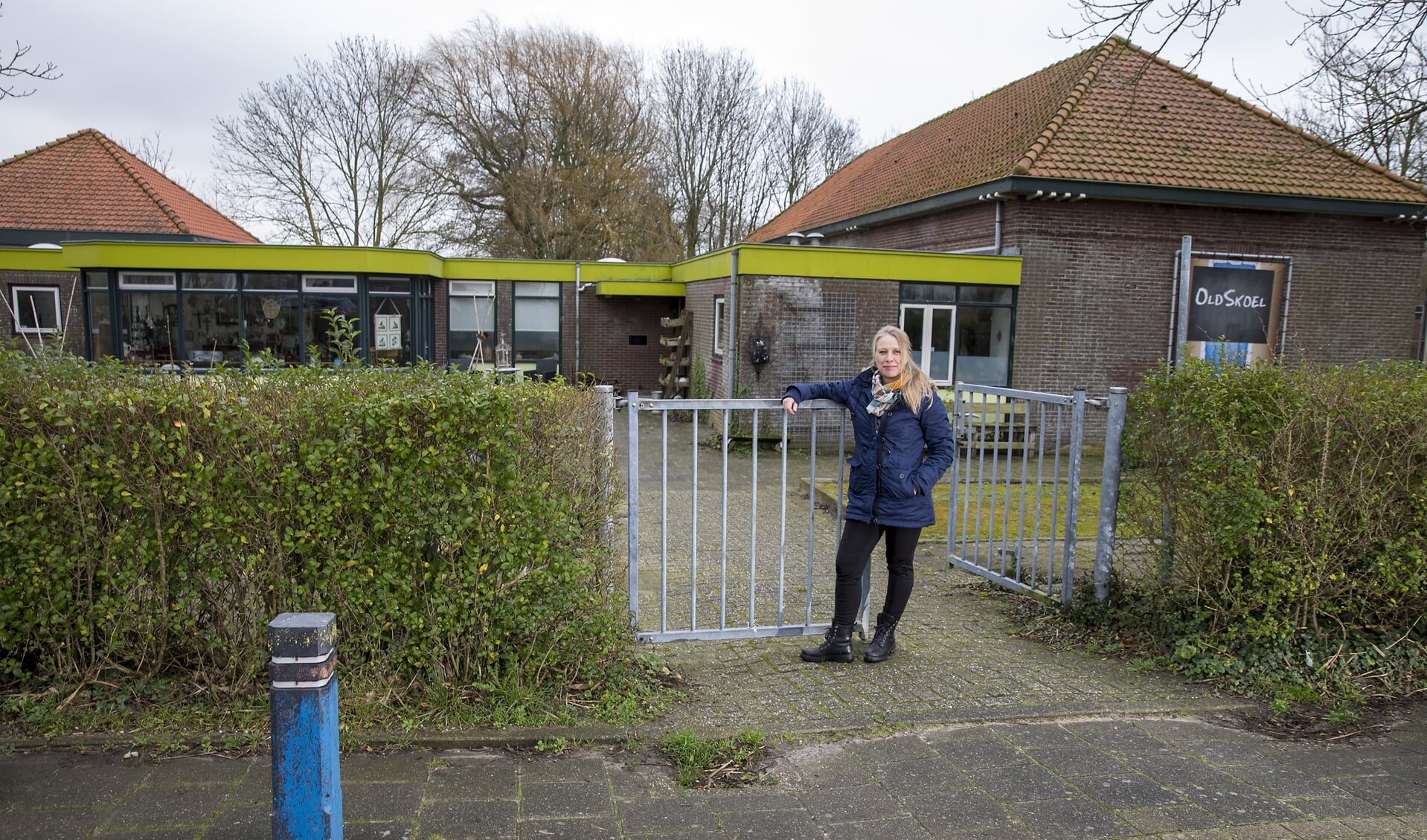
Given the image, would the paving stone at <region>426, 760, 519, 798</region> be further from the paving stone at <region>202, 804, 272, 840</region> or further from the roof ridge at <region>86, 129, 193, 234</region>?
the roof ridge at <region>86, 129, 193, 234</region>

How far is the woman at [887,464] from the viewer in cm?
461

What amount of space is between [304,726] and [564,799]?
3.53 feet

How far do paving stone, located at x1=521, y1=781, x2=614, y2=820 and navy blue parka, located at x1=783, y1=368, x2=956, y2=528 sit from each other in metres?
1.89

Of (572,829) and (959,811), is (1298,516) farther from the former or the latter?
(572,829)

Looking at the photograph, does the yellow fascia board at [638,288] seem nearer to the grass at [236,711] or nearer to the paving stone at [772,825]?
the grass at [236,711]

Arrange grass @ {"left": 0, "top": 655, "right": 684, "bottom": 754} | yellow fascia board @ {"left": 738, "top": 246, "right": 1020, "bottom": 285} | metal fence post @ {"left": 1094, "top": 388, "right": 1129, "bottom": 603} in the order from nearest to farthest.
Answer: grass @ {"left": 0, "top": 655, "right": 684, "bottom": 754} → metal fence post @ {"left": 1094, "top": 388, "right": 1129, "bottom": 603} → yellow fascia board @ {"left": 738, "top": 246, "right": 1020, "bottom": 285}

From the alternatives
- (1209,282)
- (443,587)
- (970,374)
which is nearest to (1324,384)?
(443,587)

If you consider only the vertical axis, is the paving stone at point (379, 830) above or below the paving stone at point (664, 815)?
above

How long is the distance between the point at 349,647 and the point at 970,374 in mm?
13503

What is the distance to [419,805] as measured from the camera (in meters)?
3.30

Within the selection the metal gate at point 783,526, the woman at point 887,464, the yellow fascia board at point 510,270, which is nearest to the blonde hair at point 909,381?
the woman at point 887,464

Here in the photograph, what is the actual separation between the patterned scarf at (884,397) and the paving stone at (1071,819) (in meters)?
1.92

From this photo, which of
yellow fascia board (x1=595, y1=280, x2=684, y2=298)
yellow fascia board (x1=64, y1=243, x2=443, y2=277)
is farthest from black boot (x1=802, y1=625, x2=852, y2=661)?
yellow fascia board (x1=595, y1=280, x2=684, y2=298)

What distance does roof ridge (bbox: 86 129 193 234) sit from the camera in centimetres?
2400
